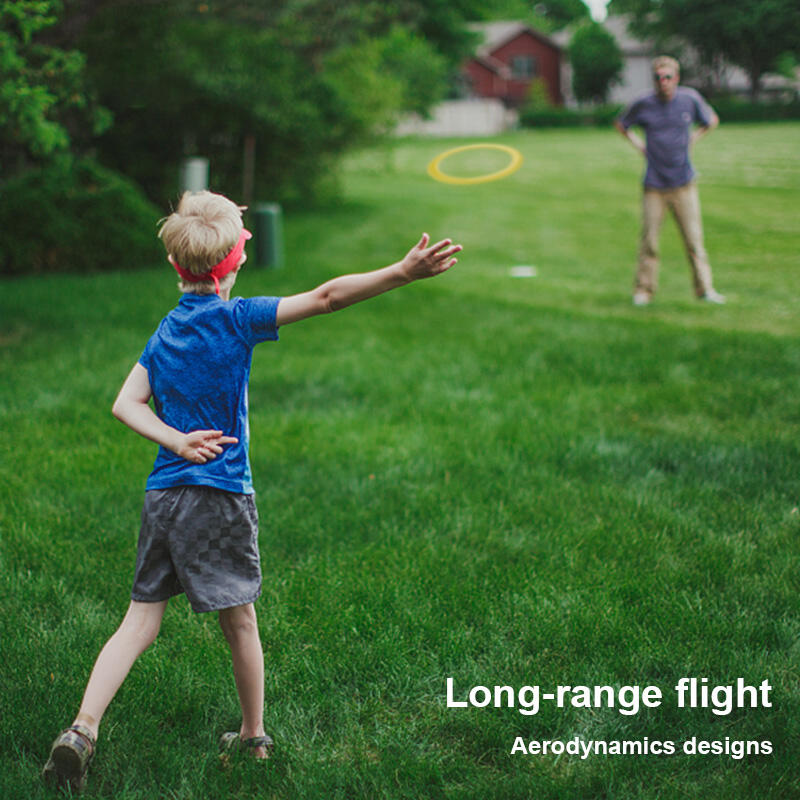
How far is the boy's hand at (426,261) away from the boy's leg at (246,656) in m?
1.03

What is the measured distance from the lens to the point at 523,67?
227ft

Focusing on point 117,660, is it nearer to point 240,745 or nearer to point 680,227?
point 240,745

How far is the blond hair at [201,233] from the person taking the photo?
2.51 metres

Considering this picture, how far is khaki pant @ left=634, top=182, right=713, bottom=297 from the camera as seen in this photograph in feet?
31.4

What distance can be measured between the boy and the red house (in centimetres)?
6690

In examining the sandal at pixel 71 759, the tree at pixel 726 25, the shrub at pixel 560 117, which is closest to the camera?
the sandal at pixel 71 759

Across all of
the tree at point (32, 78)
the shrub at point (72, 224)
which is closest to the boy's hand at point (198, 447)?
the tree at point (32, 78)

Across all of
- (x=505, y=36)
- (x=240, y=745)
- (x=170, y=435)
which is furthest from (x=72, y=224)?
(x=505, y=36)

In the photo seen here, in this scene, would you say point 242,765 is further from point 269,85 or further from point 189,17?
point 269,85

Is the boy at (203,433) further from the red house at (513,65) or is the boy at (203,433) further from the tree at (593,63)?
the red house at (513,65)

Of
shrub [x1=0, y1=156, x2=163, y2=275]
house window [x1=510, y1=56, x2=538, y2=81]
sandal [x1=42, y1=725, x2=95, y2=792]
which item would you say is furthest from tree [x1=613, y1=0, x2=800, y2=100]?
house window [x1=510, y1=56, x2=538, y2=81]

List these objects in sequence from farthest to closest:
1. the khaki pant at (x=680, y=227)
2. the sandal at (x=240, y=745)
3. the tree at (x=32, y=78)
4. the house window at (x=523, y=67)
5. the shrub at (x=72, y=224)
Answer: the house window at (x=523, y=67) < the shrub at (x=72, y=224) < the khaki pant at (x=680, y=227) < the tree at (x=32, y=78) < the sandal at (x=240, y=745)

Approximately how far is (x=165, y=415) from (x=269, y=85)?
15.7 meters

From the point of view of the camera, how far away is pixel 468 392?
656cm
